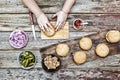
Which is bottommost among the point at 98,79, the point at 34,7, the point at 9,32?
the point at 98,79

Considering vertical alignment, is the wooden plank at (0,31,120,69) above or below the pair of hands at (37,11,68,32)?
below

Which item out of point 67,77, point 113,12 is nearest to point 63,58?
point 67,77

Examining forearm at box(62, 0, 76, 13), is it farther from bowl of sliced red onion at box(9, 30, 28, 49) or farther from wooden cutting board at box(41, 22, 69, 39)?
bowl of sliced red onion at box(9, 30, 28, 49)

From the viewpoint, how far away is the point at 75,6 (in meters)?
2.02

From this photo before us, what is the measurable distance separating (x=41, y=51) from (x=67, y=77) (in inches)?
8.3

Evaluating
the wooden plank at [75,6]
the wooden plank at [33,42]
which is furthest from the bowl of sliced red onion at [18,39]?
the wooden plank at [75,6]

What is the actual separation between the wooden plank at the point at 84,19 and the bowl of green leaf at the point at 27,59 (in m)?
0.16

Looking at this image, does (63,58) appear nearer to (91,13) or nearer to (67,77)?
(67,77)

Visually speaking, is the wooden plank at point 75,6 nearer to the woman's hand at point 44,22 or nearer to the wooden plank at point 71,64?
the woman's hand at point 44,22

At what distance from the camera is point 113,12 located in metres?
2.01

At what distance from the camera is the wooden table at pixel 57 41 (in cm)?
196

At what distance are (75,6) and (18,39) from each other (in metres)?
0.38

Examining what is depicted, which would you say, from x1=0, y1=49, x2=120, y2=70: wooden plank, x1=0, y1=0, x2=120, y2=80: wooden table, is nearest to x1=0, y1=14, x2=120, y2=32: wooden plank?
x1=0, y1=0, x2=120, y2=80: wooden table

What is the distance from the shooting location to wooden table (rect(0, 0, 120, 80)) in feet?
6.44
